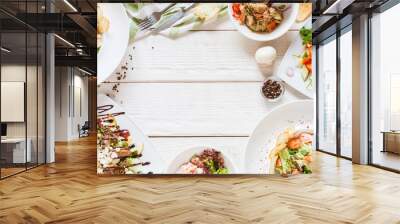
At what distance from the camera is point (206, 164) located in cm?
582

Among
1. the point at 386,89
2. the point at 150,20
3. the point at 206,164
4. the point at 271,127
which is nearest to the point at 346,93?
the point at 386,89

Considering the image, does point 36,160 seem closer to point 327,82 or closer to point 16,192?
point 16,192

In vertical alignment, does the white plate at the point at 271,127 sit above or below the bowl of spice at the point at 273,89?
below

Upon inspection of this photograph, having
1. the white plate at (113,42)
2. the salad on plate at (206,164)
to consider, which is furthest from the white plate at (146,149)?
the white plate at (113,42)

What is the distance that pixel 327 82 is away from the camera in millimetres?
9656

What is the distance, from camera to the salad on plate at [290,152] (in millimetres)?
5809

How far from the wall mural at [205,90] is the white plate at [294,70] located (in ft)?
0.05

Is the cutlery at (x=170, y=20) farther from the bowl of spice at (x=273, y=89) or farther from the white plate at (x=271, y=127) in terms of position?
the white plate at (x=271, y=127)

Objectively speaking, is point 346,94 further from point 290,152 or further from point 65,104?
point 65,104

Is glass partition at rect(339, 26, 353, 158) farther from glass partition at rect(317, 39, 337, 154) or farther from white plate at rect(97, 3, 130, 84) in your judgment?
white plate at rect(97, 3, 130, 84)

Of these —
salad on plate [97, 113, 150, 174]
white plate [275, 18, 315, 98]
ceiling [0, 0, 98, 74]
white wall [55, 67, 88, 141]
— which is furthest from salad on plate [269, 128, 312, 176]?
white wall [55, 67, 88, 141]

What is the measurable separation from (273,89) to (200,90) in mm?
1155

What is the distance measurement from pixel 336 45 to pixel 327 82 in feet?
3.85

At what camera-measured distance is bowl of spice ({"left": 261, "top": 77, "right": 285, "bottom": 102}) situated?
5766 millimetres
